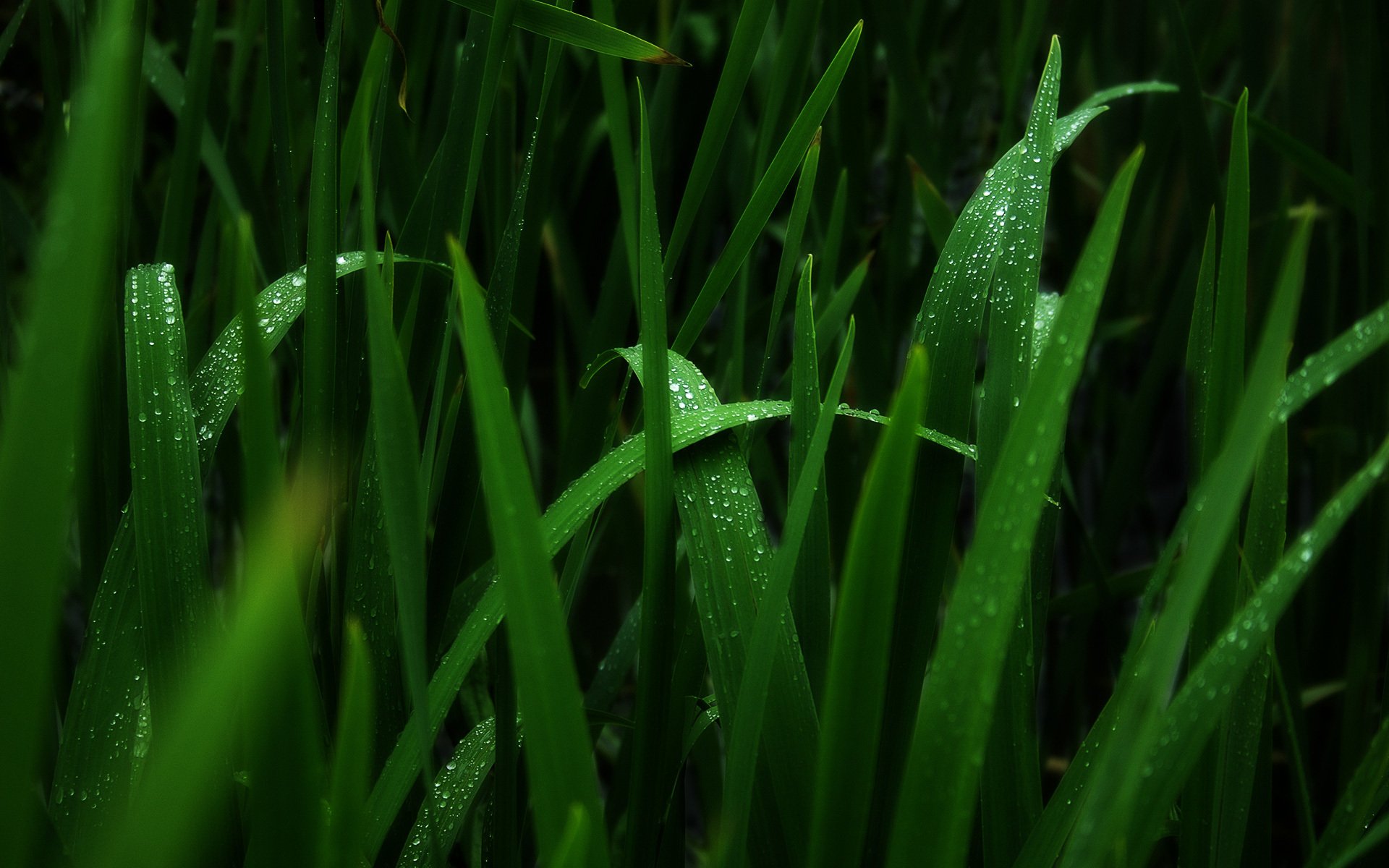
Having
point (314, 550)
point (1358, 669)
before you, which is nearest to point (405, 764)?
point (314, 550)

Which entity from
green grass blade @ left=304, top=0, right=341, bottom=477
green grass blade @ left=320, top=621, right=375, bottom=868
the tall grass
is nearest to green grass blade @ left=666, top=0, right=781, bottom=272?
the tall grass

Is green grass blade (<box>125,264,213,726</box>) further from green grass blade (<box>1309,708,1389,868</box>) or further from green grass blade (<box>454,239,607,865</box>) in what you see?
green grass blade (<box>1309,708,1389,868</box>)

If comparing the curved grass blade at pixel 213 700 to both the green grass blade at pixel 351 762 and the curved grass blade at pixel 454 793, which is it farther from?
the curved grass blade at pixel 454 793

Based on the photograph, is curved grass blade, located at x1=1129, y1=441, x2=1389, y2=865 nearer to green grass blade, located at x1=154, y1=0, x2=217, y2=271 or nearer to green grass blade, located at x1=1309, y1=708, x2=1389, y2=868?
green grass blade, located at x1=1309, y1=708, x2=1389, y2=868

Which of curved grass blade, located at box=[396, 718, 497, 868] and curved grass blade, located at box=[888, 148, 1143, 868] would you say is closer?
curved grass blade, located at box=[888, 148, 1143, 868]

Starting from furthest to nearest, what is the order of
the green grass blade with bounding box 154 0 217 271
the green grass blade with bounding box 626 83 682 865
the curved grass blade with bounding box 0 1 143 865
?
the green grass blade with bounding box 154 0 217 271 < the green grass blade with bounding box 626 83 682 865 < the curved grass blade with bounding box 0 1 143 865

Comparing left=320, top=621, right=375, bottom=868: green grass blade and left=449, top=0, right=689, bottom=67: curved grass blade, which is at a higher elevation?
left=449, top=0, right=689, bottom=67: curved grass blade

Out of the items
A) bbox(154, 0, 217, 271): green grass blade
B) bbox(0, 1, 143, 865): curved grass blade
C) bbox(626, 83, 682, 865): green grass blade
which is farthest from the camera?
bbox(154, 0, 217, 271): green grass blade

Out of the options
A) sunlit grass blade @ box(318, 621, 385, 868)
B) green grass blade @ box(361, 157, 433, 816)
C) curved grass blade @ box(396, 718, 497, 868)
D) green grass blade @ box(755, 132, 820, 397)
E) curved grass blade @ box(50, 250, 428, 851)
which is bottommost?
curved grass blade @ box(396, 718, 497, 868)

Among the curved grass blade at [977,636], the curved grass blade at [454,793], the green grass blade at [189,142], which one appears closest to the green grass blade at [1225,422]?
the curved grass blade at [977,636]
